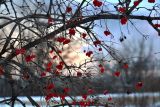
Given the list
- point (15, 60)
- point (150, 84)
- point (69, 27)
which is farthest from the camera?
point (150, 84)

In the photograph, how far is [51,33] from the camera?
25.8 feet

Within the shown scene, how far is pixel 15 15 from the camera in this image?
27.1 ft

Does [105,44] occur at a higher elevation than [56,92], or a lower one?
higher

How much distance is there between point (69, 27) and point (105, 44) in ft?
2.40

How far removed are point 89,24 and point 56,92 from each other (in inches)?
44.5

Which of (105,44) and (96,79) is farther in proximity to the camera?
(96,79)

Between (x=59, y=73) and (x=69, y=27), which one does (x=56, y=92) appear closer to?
(x=59, y=73)

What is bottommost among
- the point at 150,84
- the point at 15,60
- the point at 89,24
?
the point at 150,84

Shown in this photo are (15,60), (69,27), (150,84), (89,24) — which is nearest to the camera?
(69,27)

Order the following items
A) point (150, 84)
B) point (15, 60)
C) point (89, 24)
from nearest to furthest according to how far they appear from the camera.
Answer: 1. point (89, 24)
2. point (15, 60)
3. point (150, 84)

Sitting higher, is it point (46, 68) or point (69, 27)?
point (69, 27)

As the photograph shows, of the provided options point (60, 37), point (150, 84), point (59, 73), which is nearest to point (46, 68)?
point (59, 73)

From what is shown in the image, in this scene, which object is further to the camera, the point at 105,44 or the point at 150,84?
the point at 150,84

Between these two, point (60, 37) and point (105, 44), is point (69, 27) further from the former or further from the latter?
point (105, 44)
